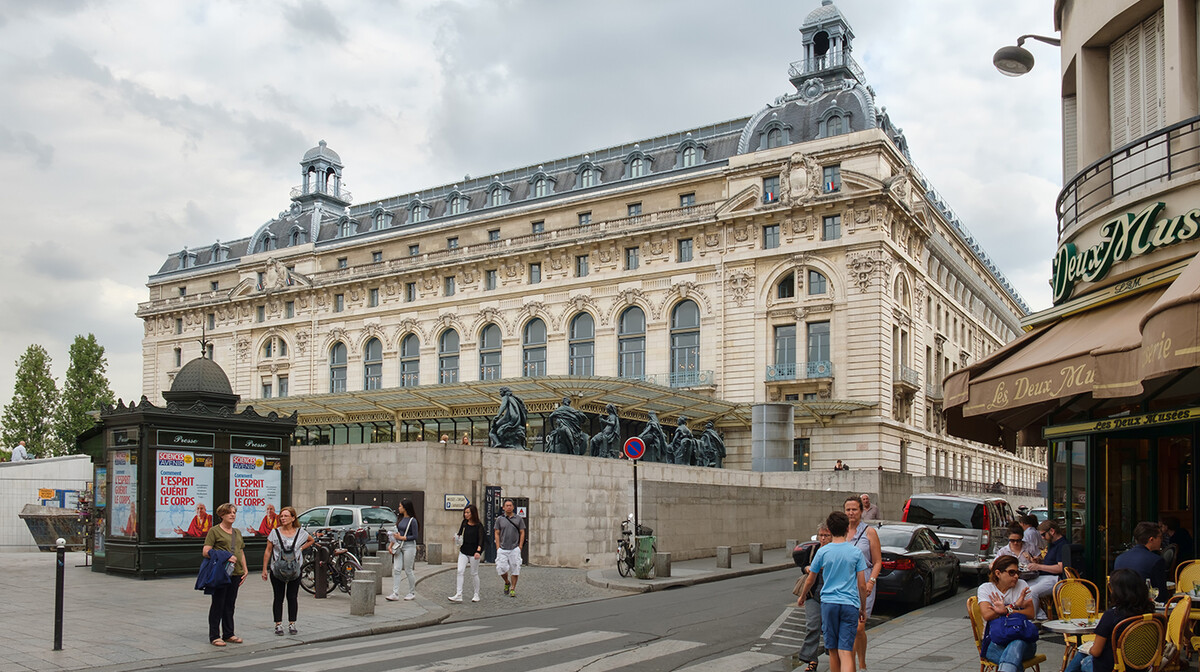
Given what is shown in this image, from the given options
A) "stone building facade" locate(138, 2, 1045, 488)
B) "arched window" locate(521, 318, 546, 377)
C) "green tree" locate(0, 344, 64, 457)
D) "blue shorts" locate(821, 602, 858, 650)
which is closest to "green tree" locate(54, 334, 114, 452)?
"green tree" locate(0, 344, 64, 457)

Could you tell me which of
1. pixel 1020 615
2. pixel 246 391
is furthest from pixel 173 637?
pixel 246 391

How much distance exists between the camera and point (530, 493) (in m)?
26.9

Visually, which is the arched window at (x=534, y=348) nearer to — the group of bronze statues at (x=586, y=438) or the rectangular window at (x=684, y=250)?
the rectangular window at (x=684, y=250)

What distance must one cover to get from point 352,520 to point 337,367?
168 feet

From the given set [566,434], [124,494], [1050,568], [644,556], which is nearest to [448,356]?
[566,434]

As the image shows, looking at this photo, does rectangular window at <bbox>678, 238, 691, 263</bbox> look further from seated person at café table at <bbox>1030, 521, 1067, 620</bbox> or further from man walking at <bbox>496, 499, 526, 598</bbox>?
seated person at café table at <bbox>1030, 521, 1067, 620</bbox>

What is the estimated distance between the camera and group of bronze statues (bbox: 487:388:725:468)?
92.8 feet

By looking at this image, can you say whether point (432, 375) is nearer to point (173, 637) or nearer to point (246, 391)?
point (246, 391)

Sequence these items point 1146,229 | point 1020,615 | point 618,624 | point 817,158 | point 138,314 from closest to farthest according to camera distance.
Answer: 1. point 1020,615
2. point 1146,229
3. point 618,624
4. point 817,158
5. point 138,314

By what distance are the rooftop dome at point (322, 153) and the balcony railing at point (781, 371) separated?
155 feet

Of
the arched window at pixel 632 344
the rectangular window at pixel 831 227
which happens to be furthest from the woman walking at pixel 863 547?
the arched window at pixel 632 344

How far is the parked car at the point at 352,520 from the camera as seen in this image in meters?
21.7

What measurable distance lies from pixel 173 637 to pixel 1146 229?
42.5 feet

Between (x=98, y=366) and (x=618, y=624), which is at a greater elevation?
(x=98, y=366)
